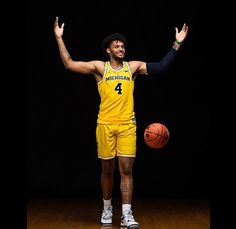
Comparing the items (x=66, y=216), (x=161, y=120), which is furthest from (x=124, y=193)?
(x=161, y=120)

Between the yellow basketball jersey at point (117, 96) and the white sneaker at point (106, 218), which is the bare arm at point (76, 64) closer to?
the yellow basketball jersey at point (117, 96)

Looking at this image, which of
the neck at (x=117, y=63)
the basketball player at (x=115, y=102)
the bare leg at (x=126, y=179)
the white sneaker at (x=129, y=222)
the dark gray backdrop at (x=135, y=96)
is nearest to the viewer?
the white sneaker at (x=129, y=222)

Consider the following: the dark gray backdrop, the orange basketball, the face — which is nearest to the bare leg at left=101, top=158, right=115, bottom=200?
the orange basketball

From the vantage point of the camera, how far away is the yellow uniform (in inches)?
188

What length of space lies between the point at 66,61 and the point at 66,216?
142cm

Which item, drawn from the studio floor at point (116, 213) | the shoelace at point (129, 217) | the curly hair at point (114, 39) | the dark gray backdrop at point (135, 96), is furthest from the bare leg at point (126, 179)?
the dark gray backdrop at point (135, 96)

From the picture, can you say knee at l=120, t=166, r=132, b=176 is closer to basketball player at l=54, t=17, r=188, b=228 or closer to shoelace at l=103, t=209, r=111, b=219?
basketball player at l=54, t=17, r=188, b=228

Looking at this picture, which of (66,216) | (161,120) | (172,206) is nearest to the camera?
(66,216)

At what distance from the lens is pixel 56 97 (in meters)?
6.75

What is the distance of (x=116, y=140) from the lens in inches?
191

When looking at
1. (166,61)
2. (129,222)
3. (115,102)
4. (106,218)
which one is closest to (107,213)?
(106,218)

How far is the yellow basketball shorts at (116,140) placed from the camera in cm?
475
